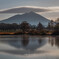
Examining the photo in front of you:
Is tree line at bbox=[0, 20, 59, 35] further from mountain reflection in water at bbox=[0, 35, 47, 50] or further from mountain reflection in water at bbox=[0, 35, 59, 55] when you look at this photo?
mountain reflection in water at bbox=[0, 35, 59, 55]

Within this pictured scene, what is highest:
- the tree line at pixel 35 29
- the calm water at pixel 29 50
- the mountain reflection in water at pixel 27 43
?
the calm water at pixel 29 50

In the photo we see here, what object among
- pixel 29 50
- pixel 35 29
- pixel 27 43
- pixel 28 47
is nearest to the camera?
pixel 29 50

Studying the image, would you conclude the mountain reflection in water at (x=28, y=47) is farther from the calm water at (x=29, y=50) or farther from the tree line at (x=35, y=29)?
the tree line at (x=35, y=29)

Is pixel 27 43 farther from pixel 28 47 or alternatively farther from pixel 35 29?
pixel 35 29

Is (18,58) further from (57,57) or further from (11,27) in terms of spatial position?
(11,27)

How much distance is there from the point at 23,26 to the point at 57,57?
33.8 meters

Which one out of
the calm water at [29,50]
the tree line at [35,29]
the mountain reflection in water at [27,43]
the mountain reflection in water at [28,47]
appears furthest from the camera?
the tree line at [35,29]

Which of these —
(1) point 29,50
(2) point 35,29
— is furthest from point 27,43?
(2) point 35,29

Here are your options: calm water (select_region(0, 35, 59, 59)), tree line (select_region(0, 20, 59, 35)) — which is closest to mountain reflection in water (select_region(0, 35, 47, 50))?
calm water (select_region(0, 35, 59, 59))

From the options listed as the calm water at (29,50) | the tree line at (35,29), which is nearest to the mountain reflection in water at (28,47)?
the calm water at (29,50)

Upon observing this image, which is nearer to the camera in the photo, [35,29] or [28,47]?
[28,47]

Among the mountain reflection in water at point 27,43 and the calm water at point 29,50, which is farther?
the mountain reflection in water at point 27,43

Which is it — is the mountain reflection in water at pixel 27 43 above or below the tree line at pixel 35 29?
above

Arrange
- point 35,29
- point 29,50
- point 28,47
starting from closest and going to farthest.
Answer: point 29,50 → point 28,47 → point 35,29
